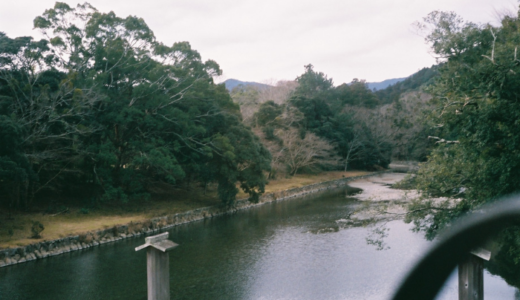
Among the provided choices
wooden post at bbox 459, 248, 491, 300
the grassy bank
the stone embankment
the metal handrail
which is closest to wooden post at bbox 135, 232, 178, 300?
wooden post at bbox 459, 248, 491, 300

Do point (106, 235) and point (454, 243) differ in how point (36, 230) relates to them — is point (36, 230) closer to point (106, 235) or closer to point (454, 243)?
point (106, 235)

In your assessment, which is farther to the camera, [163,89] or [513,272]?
[163,89]

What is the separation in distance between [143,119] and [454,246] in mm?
14918

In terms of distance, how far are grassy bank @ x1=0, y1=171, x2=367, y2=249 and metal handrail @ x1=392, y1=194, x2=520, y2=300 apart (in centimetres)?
1131

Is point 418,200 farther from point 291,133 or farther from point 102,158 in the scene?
point 291,133

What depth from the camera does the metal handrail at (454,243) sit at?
782cm

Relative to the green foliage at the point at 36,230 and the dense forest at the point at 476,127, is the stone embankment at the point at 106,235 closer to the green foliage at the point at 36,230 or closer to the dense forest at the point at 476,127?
the green foliage at the point at 36,230

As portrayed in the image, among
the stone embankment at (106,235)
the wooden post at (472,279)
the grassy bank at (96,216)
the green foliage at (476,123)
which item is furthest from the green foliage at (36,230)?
the wooden post at (472,279)

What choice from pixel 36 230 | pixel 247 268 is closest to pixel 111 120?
pixel 36 230

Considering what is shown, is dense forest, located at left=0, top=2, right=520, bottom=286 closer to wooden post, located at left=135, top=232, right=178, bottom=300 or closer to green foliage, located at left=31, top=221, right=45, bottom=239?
green foliage, located at left=31, top=221, right=45, bottom=239

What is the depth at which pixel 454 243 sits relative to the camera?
34.2 ft

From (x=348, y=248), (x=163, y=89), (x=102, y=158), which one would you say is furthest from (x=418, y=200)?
(x=163, y=89)

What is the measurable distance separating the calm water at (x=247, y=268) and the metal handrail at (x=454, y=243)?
343 mm

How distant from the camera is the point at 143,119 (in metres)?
20.4
